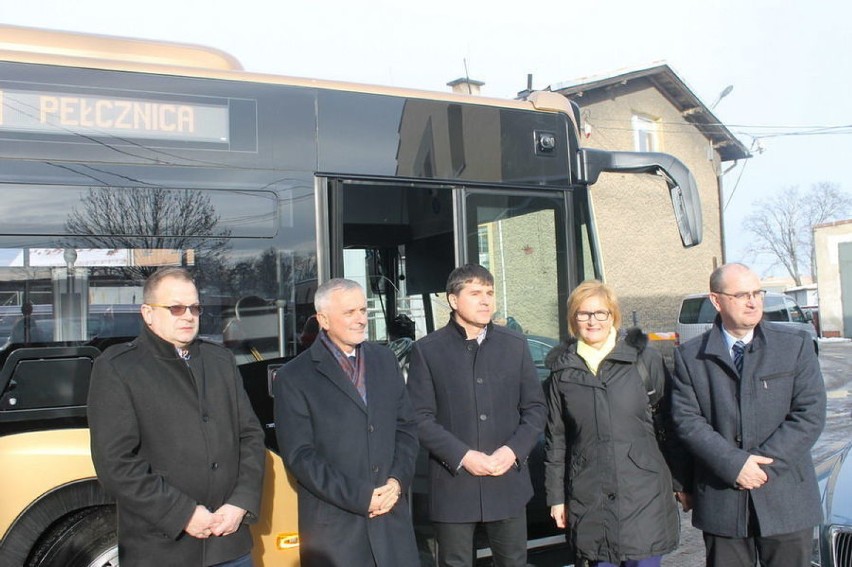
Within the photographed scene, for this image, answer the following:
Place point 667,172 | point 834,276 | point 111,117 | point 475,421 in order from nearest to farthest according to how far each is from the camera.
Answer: point 475,421, point 111,117, point 667,172, point 834,276

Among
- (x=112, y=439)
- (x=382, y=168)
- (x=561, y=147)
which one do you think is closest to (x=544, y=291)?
(x=561, y=147)

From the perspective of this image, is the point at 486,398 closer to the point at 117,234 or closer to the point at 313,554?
the point at 313,554

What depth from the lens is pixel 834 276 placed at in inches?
1266

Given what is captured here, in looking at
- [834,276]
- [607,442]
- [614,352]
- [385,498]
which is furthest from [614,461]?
[834,276]

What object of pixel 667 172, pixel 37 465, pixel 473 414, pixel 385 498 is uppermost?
pixel 667 172

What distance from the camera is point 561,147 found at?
4.96 meters

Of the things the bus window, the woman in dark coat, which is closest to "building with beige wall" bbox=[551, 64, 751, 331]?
the bus window

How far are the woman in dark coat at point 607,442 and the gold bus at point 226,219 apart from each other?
1195 mm

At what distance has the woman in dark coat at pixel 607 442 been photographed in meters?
3.39

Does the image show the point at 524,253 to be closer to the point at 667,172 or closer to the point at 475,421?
the point at 667,172

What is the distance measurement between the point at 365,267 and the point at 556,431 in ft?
5.22

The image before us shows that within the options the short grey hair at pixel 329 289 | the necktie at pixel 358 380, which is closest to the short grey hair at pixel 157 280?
the short grey hair at pixel 329 289

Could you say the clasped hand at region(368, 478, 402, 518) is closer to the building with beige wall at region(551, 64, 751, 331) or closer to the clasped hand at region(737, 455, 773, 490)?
the clasped hand at region(737, 455, 773, 490)

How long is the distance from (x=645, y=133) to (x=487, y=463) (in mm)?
22125
